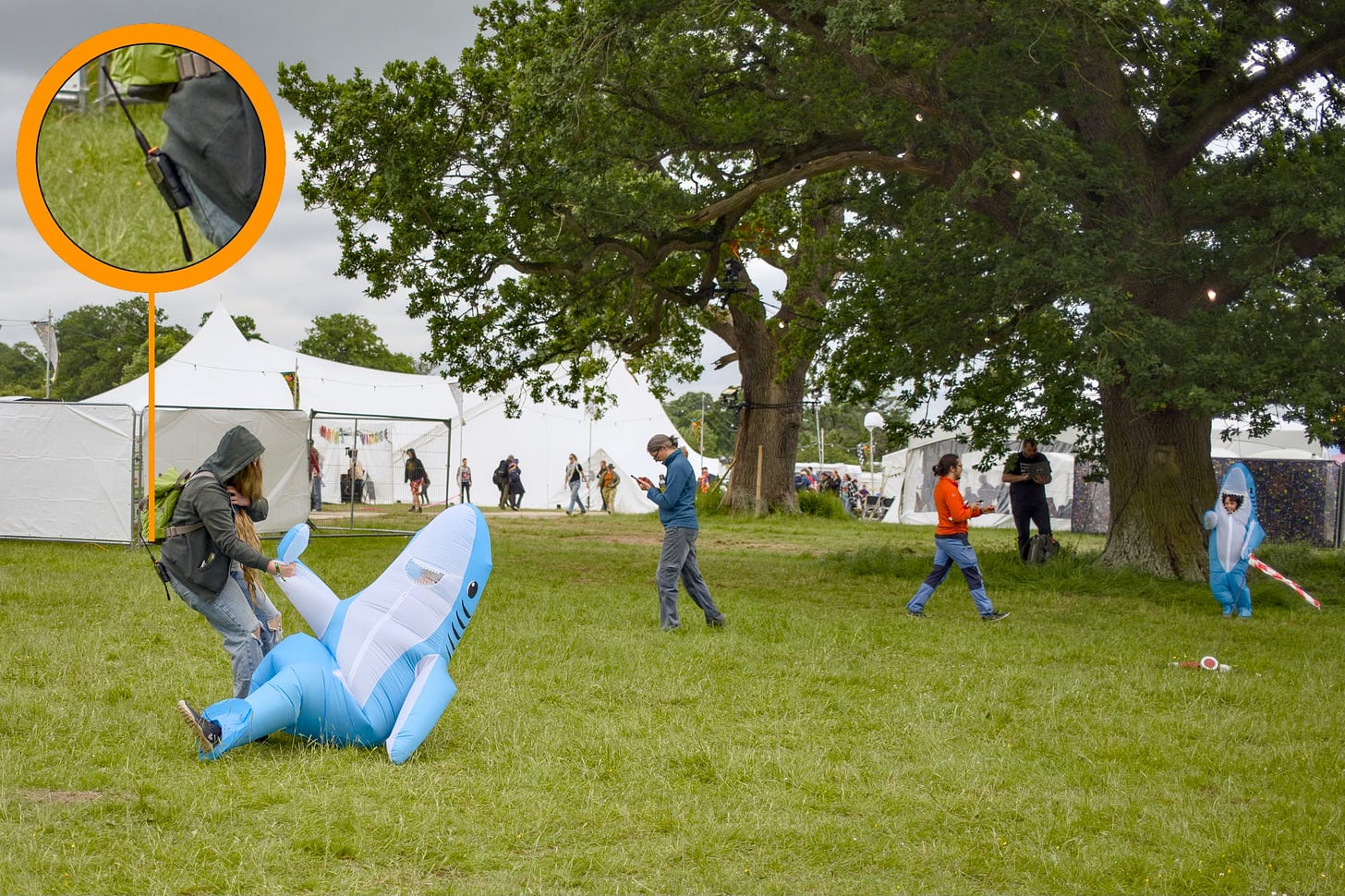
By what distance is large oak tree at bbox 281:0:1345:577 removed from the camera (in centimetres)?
1267

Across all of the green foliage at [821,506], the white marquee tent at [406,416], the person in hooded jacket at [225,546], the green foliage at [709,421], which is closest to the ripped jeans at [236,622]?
the person in hooded jacket at [225,546]

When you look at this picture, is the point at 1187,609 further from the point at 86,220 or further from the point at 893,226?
the point at 86,220

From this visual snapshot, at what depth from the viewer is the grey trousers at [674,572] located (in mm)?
10367

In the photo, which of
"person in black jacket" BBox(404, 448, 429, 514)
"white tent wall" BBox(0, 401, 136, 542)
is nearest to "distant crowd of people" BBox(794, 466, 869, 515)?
"person in black jacket" BBox(404, 448, 429, 514)

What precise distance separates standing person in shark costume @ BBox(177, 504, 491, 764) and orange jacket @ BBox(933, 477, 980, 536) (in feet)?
20.2

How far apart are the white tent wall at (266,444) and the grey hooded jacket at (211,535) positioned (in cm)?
1310

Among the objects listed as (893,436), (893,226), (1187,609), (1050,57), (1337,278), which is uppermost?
(1050,57)

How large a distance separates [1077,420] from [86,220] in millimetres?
13894

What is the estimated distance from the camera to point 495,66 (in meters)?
15.1

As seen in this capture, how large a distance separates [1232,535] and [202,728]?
10561 millimetres

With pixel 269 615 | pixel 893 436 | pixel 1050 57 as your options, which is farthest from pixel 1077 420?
pixel 269 615

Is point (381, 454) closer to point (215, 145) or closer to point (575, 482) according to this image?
point (575, 482)

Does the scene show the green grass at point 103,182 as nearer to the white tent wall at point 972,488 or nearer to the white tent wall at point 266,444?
the white tent wall at point 266,444

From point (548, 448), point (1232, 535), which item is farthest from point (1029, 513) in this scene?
point (548, 448)
